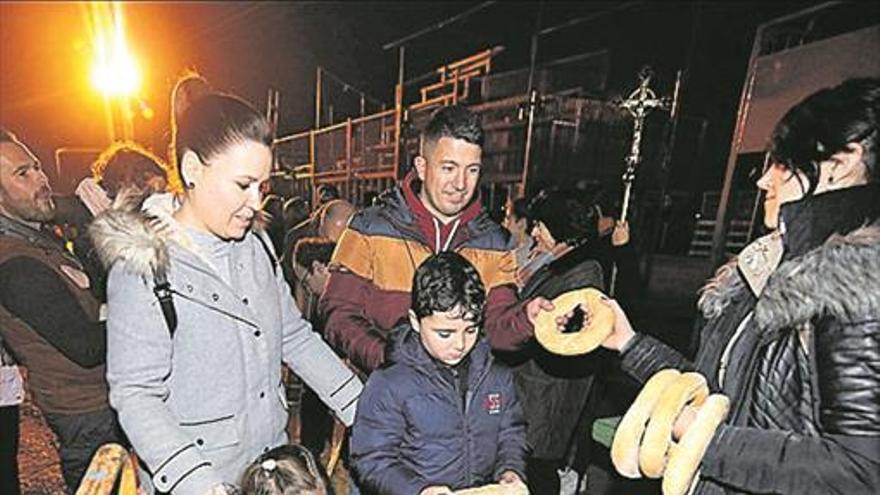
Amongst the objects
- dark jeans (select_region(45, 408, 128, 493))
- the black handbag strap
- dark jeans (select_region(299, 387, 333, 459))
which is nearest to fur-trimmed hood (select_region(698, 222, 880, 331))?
the black handbag strap

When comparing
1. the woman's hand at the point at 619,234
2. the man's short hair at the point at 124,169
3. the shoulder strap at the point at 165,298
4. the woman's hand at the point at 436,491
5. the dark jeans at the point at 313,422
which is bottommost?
the dark jeans at the point at 313,422

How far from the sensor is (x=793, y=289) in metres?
1.46

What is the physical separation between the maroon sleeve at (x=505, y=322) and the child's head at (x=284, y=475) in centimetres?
102

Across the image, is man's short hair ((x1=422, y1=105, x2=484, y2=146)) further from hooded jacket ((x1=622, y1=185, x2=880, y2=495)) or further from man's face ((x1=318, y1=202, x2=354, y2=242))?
A: man's face ((x1=318, y1=202, x2=354, y2=242))

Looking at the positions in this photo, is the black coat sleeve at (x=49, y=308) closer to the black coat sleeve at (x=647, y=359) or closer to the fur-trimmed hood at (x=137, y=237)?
the fur-trimmed hood at (x=137, y=237)

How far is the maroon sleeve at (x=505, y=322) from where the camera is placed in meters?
2.61

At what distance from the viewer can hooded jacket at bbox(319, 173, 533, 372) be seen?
8.81ft

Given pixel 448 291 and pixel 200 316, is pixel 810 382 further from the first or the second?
pixel 200 316

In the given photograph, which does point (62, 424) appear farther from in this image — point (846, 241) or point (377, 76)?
point (377, 76)

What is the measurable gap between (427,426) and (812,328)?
129cm

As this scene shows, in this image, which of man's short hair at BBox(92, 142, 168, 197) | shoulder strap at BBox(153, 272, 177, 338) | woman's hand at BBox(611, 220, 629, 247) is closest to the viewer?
shoulder strap at BBox(153, 272, 177, 338)

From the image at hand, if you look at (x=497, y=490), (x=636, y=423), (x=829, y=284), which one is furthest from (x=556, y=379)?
(x=829, y=284)

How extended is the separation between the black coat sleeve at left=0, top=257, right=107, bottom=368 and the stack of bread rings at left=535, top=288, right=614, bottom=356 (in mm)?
1818

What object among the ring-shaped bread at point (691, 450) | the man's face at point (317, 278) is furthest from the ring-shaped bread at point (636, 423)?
the man's face at point (317, 278)
